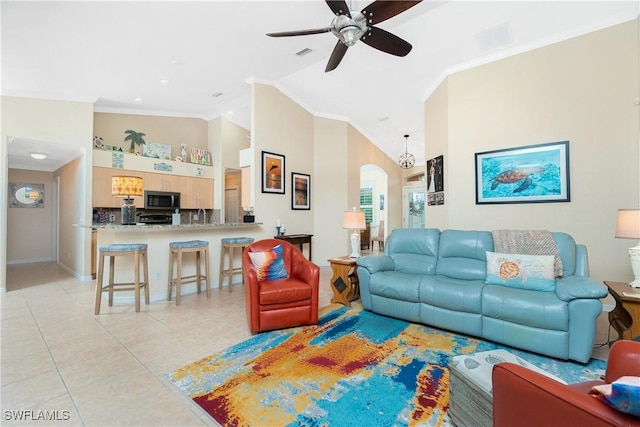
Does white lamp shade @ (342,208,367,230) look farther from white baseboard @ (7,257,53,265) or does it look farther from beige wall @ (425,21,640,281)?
white baseboard @ (7,257,53,265)

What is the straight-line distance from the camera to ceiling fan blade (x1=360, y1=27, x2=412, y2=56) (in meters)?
2.53

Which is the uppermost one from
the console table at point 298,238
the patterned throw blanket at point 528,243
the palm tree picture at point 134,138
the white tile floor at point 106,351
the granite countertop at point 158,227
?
the palm tree picture at point 134,138

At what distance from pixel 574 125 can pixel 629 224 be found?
1.58 meters

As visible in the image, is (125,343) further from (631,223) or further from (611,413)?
(631,223)

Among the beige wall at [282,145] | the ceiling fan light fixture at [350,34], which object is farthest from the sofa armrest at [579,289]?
the beige wall at [282,145]

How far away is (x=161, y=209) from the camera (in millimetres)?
5895

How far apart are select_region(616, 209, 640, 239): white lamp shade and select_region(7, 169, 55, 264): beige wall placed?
9859 millimetres

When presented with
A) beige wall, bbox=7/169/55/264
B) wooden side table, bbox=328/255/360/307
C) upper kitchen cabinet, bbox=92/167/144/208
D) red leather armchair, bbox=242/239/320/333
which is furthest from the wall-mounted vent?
beige wall, bbox=7/169/55/264

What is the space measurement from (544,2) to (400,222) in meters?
6.65

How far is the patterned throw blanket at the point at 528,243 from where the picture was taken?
2.61 m

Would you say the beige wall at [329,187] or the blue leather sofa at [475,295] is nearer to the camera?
the blue leather sofa at [475,295]

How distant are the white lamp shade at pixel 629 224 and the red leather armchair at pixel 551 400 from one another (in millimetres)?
1698

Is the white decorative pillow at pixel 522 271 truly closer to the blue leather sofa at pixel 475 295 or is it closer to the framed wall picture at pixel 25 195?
the blue leather sofa at pixel 475 295

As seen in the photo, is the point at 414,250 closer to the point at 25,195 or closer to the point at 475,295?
the point at 475,295
